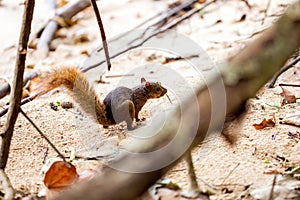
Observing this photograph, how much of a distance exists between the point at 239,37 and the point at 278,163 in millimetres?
1752

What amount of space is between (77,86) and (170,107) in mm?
427

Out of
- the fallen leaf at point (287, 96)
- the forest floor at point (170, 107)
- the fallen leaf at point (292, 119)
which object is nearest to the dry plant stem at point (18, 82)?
the forest floor at point (170, 107)

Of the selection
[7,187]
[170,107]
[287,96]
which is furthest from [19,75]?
[287,96]

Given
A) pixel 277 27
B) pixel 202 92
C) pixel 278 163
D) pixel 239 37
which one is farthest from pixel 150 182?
pixel 239 37

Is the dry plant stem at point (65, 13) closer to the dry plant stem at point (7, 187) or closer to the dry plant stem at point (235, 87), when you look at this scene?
the dry plant stem at point (7, 187)

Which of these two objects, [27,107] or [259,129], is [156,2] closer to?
[27,107]

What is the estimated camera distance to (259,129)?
6.08 ft

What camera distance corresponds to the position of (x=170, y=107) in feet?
6.88

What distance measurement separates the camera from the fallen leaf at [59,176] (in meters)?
1.49

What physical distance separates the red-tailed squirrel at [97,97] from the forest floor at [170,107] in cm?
6

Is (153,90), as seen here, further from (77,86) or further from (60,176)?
(60,176)

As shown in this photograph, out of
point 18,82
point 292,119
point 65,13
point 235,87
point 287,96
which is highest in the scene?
point 65,13

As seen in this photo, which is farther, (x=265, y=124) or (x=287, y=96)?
(x=287, y=96)

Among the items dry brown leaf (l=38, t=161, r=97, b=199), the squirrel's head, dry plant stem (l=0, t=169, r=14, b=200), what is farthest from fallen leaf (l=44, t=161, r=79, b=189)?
the squirrel's head
